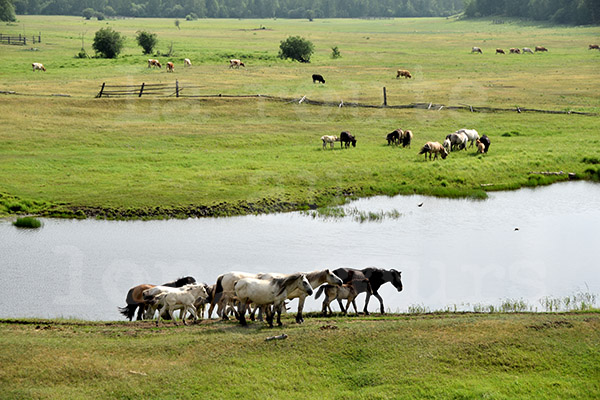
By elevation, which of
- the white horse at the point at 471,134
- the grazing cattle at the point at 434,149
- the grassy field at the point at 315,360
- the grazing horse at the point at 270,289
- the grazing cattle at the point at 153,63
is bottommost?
the grassy field at the point at 315,360

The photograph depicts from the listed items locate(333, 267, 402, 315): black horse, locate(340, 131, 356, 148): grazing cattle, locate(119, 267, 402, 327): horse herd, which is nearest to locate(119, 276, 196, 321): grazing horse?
locate(119, 267, 402, 327): horse herd

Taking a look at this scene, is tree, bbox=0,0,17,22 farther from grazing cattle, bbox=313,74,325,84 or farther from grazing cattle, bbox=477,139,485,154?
grazing cattle, bbox=477,139,485,154

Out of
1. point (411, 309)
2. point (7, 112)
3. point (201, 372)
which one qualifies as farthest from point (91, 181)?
point (201, 372)

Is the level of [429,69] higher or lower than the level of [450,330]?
higher

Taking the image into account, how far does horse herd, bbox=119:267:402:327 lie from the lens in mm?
16500

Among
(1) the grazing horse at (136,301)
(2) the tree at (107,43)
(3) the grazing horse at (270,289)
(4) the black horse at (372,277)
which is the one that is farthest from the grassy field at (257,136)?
(3) the grazing horse at (270,289)

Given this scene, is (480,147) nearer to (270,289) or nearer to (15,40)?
(270,289)

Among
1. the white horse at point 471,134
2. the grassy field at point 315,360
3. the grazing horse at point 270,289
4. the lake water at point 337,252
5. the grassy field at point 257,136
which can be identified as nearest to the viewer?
the grassy field at point 315,360

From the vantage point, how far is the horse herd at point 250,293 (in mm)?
16500

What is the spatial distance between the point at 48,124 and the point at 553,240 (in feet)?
99.2

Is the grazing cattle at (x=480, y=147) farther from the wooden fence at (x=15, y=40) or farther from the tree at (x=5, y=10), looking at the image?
the tree at (x=5, y=10)

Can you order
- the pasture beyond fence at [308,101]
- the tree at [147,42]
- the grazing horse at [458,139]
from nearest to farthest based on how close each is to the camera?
the grazing horse at [458,139] < the pasture beyond fence at [308,101] < the tree at [147,42]

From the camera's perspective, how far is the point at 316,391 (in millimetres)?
13719

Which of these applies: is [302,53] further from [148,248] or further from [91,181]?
[148,248]
